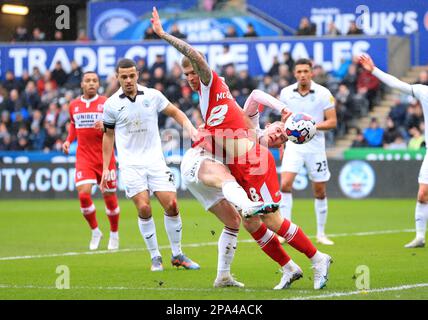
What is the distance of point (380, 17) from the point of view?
32.1 m

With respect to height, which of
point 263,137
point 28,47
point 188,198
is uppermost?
point 28,47

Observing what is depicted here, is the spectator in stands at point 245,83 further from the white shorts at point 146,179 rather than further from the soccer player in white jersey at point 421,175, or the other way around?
the white shorts at point 146,179

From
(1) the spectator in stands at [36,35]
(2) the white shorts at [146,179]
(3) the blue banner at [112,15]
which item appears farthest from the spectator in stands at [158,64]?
(2) the white shorts at [146,179]

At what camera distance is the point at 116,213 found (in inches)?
629

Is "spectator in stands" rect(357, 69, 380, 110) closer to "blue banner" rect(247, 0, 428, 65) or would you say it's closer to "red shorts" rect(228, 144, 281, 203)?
"blue banner" rect(247, 0, 428, 65)

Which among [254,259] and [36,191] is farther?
→ [36,191]

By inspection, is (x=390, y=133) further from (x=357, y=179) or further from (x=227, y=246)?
(x=227, y=246)

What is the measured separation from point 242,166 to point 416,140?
16.3 meters

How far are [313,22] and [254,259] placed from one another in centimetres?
2005

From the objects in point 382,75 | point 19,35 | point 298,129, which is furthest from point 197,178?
point 19,35

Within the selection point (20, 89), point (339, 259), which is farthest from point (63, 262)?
point (20, 89)
